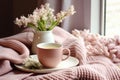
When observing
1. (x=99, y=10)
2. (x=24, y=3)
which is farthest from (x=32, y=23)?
(x=24, y=3)

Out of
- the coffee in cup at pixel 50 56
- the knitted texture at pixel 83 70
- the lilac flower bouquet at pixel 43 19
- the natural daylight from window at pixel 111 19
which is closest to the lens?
the knitted texture at pixel 83 70

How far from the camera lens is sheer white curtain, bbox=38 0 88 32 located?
144cm

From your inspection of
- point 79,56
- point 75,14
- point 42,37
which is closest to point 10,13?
point 75,14

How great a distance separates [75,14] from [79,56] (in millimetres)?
406

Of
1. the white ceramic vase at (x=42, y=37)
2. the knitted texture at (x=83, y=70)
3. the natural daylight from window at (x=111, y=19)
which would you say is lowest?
the knitted texture at (x=83, y=70)

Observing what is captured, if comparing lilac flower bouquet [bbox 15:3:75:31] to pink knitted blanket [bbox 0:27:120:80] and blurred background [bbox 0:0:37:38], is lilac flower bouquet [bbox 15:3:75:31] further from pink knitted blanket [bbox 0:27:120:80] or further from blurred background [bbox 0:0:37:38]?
blurred background [bbox 0:0:37:38]

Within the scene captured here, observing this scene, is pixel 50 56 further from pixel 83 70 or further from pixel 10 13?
pixel 10 13

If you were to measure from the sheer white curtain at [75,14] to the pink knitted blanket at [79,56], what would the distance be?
0.07m

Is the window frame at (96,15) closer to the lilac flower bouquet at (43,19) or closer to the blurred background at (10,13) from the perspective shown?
the lilac flower bouquet at (43,19)

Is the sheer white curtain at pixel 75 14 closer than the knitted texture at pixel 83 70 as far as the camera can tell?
No

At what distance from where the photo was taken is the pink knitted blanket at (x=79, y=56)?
925 mm

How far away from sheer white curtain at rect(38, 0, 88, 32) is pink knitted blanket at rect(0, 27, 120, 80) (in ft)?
0.24

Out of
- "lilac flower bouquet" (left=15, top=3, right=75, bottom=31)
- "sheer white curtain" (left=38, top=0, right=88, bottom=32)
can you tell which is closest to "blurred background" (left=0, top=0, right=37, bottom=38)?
A: "sheer white curtain" (left=38, top=0, right=88, bottom=32)

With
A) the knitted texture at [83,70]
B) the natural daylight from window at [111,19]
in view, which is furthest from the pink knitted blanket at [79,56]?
the natural daylight from window at [111,19]
